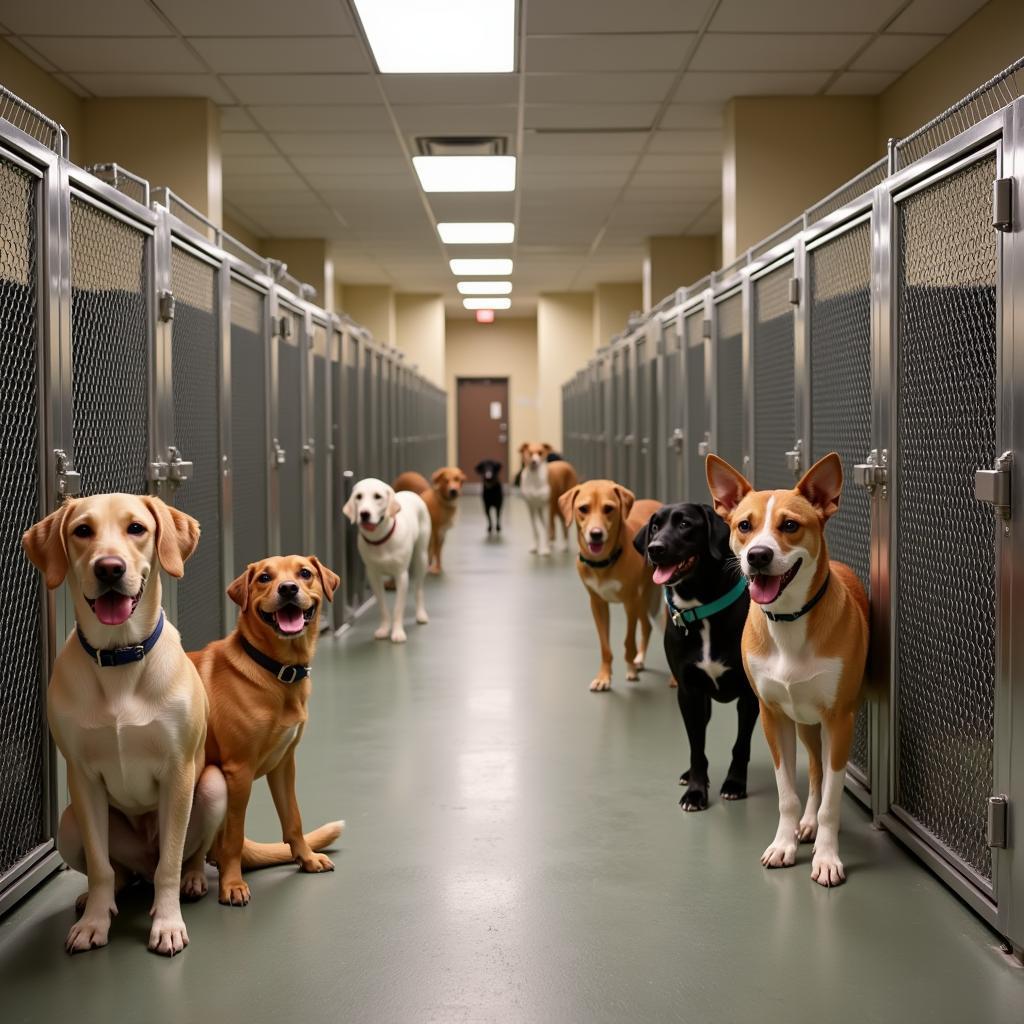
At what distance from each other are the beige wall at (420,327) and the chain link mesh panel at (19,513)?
52.3 ft

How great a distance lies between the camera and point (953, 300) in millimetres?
2623

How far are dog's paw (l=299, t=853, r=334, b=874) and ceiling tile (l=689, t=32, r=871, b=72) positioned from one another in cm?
521

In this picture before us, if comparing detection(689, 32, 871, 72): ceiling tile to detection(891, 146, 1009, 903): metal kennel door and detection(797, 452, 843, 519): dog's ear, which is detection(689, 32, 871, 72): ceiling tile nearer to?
detection(891, 146, 1009, 903): metal kennel door

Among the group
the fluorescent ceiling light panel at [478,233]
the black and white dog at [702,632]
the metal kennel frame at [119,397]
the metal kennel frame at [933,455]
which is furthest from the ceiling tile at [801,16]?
the fluorescent ceiling light panel at [478,233]

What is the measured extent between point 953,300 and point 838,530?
1.13 meters

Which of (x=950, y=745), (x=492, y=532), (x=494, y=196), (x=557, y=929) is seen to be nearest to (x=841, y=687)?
(x=950, y=745)

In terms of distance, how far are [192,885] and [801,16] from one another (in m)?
5.45

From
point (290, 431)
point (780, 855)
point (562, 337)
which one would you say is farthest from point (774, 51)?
point (562, 337)

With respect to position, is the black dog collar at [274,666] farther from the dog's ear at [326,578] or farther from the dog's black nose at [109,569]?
the dog's black nose at [109,569]

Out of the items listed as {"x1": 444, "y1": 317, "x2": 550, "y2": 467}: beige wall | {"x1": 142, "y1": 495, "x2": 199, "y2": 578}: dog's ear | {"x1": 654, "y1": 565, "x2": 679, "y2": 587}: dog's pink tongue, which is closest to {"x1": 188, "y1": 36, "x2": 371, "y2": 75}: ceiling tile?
{"x1": 654, "y1": 565, "x2": 679, "y2": 587}: dog's pink tongue

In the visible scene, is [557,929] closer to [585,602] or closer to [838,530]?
[838,530]

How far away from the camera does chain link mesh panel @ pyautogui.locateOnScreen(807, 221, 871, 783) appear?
10.7 feet

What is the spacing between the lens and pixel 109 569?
7.09 ft

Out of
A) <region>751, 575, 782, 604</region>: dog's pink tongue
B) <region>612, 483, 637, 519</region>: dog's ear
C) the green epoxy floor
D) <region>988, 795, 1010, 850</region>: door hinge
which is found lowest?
the green epoxy floor
